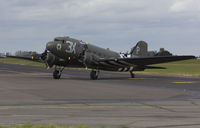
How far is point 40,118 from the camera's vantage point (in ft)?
35.9

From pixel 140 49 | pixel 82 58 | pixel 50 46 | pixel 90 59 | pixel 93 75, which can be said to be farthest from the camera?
pixel 140 49

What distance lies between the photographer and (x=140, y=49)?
43.3 m

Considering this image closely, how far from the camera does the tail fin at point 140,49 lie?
43.0 meters

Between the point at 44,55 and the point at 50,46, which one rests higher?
the point at 50,46

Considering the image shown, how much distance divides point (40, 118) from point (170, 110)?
18.1ft

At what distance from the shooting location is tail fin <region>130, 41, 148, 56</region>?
43000mm

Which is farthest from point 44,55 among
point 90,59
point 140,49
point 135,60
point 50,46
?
point 140,49

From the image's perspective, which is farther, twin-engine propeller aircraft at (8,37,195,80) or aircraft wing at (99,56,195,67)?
aircraft wing at (99,56,195,67)

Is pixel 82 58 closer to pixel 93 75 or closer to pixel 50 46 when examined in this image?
pixel 93 75

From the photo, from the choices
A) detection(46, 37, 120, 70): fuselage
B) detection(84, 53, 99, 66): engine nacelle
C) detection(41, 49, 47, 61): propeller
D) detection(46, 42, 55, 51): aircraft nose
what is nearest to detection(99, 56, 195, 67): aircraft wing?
detection(84, 53, 99, 66): engine nacelle

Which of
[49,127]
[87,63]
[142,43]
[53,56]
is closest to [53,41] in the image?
[53,56]

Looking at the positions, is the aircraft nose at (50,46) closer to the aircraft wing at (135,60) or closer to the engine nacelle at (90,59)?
the engine nacelle at (90,59)

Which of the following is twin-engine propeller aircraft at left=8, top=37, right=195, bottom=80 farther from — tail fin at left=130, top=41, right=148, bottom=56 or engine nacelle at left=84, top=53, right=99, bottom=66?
tail fin at left=130, top=41, right=148, bottom=56

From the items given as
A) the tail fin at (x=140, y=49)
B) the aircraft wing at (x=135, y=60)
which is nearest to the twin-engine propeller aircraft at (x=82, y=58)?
the aircraft wing at (x=135, y=60)
